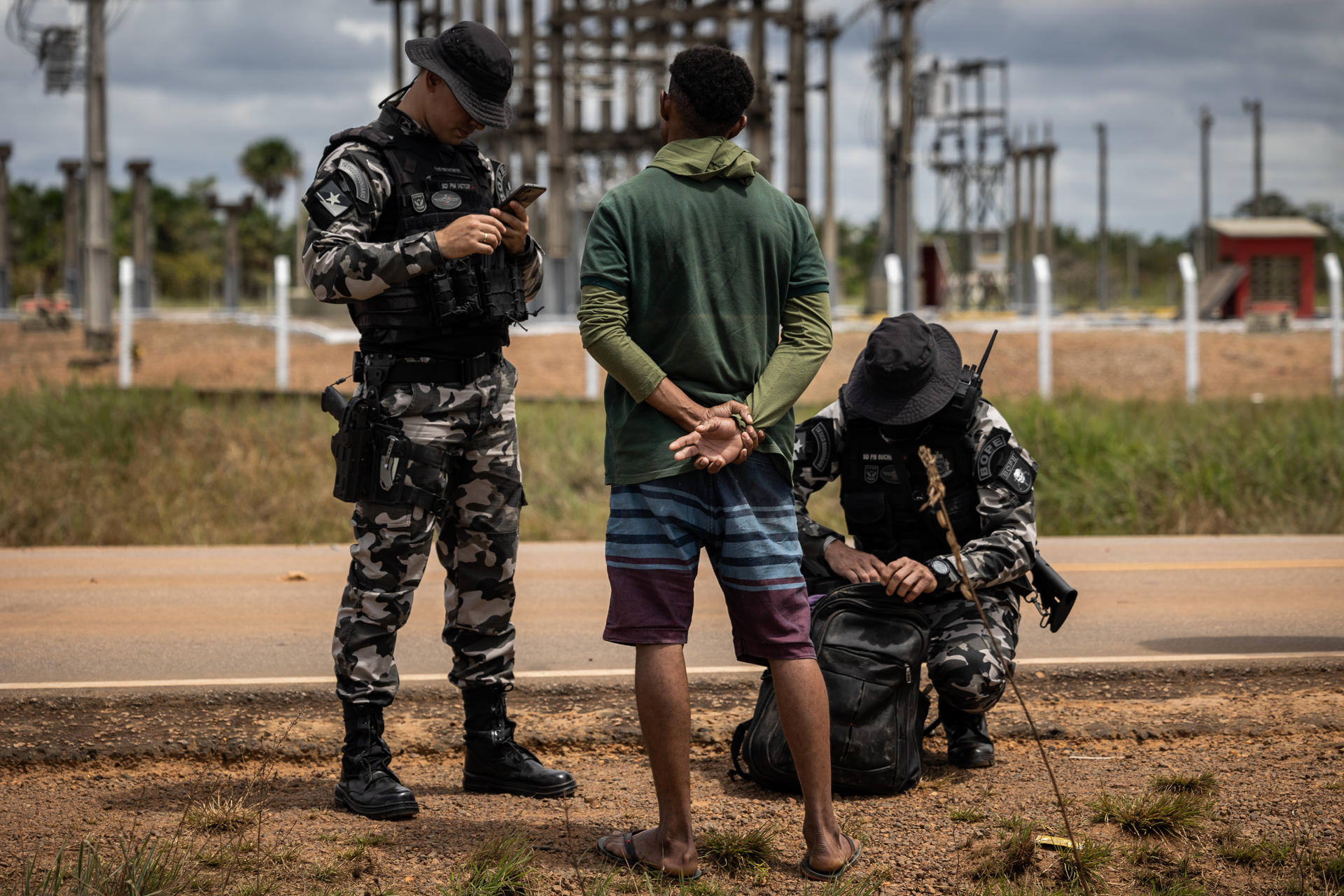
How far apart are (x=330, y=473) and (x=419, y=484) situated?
7386 millimetres

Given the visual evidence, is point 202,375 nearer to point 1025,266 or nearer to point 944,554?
point 944,554

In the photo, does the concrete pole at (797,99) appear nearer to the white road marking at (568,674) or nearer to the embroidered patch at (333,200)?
the white road marking at (568,674)

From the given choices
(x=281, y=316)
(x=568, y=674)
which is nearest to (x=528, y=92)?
(x=281, y=316)

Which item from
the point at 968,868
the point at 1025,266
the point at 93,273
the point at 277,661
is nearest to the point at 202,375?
the point at 93,273

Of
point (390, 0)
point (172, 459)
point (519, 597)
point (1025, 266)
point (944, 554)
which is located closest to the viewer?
point (944, 554)

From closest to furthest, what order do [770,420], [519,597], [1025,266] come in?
[770,420], [519,597], [1025,266]

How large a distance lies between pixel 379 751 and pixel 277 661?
2.04 meters

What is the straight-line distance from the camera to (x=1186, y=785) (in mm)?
3842

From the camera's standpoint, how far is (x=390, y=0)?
30.5 meters

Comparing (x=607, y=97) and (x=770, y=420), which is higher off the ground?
(x=607, y=97)

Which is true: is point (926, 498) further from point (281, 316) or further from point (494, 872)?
point (281, 316)

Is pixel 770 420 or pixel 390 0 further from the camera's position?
pixel 390 0

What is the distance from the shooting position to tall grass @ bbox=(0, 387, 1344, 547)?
9.72 metres

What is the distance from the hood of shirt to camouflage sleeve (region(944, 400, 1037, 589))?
4.83ft
